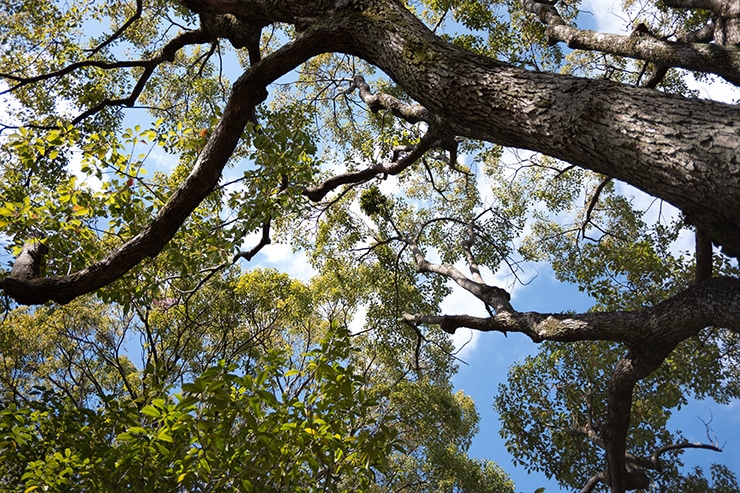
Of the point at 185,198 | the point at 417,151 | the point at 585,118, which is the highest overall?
the point at 417,151

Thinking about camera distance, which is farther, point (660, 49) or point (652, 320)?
point (660, 49)

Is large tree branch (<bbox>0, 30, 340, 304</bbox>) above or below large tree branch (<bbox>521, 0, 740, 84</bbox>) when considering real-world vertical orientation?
below

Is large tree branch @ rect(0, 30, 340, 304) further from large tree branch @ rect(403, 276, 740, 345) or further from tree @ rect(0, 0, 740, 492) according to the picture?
large tree branch @ rect(403, 276, 740, 345)

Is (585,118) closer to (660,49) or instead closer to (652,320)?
(652,320)

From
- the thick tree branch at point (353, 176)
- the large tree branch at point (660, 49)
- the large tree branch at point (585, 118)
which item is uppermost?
the large tree branch at point (660, 49)

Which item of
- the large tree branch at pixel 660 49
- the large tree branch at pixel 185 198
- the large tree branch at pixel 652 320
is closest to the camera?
the large tree branch at pixel 185 198

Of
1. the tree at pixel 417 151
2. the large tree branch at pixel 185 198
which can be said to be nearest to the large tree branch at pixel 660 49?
the tree at pixel 417 151

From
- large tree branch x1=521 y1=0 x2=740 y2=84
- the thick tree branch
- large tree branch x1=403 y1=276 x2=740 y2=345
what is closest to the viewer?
large tree branch x1=403 y1=276 x2=740 y2=345

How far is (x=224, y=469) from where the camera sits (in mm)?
2590

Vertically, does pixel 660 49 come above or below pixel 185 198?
above

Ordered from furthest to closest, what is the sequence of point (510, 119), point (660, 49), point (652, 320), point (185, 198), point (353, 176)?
point (353, 176) < point (660, 49) < point (652, 320) < point (185, 198) < point (510, 119)

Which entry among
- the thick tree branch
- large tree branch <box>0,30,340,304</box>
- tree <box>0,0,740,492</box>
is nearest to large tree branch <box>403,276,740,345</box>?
tree <box>0,0,740,492</box>

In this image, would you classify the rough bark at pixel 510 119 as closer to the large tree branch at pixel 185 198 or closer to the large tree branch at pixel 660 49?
the large tree branch at pixel 185 198

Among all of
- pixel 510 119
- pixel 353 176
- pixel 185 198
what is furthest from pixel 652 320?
pixel 185 198
